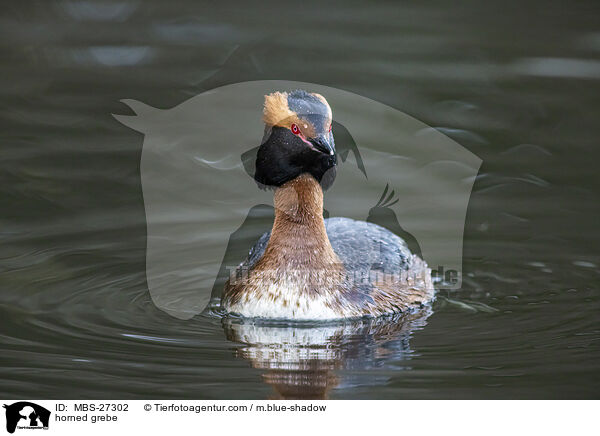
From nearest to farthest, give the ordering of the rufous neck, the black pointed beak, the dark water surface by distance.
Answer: the dark water surface
the black pointed beak
the rufous neck

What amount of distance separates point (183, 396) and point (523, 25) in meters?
8.79

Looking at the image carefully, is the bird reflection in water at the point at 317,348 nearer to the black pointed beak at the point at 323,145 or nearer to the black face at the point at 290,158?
the black face at the point at 290,158

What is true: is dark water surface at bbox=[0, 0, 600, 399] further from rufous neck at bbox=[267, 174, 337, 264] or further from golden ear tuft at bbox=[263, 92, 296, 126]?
golden ear tuft at bbox=[263, 92, 296, 126]

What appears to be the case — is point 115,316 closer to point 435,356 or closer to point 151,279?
point 151,279

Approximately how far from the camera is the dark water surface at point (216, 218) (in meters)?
7.87

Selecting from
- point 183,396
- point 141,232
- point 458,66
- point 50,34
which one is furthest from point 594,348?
point 50,34

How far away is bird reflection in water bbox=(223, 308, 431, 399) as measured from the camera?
7.70m

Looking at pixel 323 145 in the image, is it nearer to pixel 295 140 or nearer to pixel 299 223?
pixel 295 140

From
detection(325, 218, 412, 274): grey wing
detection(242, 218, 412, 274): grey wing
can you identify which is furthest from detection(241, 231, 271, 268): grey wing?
detection(325, 218, 412, 274): grey wing
